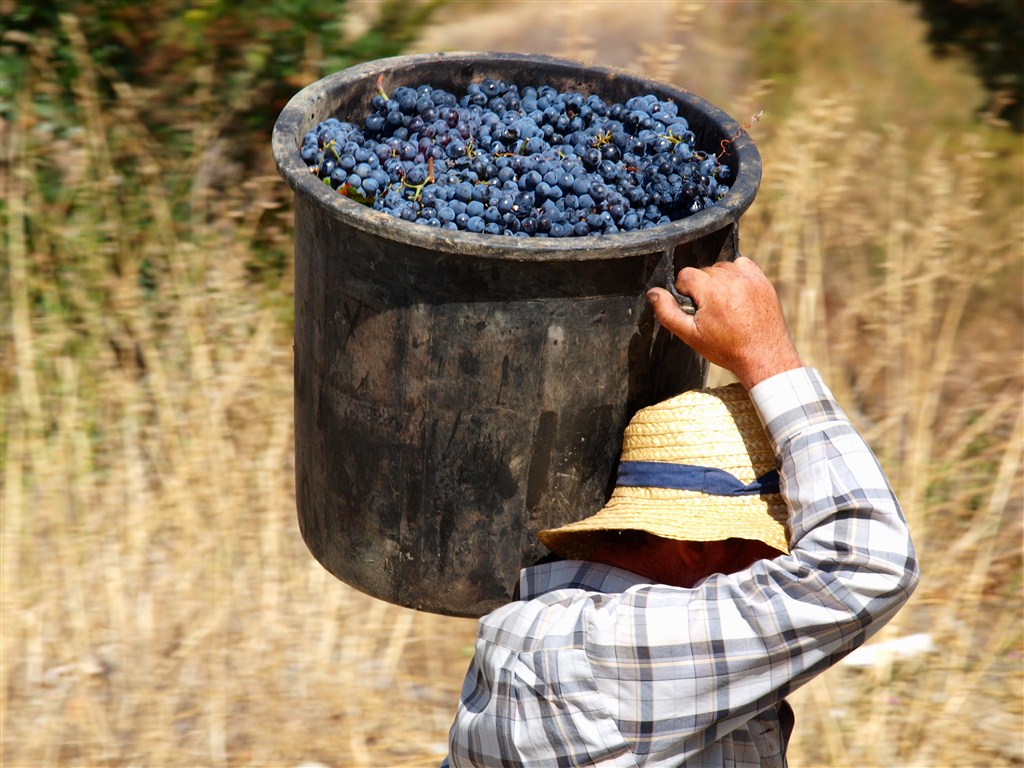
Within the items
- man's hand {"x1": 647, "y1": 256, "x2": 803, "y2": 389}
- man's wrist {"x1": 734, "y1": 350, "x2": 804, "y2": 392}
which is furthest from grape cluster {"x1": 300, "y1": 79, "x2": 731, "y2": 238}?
man's wrist {"x1": 734, "y1": 350, "x2": 804, "y2": 392}

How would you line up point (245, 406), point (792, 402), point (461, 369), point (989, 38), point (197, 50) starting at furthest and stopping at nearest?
1. point (989, 38)
2. point (197, 50)
3. point (245, 406)
4. point (461, 369)
5. point (792, 402)

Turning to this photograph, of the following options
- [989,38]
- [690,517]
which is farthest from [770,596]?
[989,38]

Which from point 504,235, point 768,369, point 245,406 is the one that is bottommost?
point 245,406

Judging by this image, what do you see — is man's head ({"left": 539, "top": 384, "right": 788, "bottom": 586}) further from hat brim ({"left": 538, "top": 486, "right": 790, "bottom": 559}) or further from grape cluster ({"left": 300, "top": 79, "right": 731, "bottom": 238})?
grape cluster ({"left": 300, "top": 79, "right": 731, "bottom": 238})

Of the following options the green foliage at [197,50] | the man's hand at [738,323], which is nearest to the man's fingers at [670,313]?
the man's hand at [738,323]

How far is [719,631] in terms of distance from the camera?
1696 mm

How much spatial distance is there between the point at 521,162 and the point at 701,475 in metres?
0.60

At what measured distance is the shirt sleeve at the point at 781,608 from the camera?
5.51 feet

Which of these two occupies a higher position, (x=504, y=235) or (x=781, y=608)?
(x=504, y=235)

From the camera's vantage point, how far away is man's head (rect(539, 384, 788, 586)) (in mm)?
1827

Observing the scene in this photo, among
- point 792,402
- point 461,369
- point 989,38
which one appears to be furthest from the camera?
point 989,38

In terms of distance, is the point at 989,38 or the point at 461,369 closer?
the point at 461,369

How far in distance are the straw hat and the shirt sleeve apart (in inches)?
3.5

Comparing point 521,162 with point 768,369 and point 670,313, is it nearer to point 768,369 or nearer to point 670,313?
point 670,313
